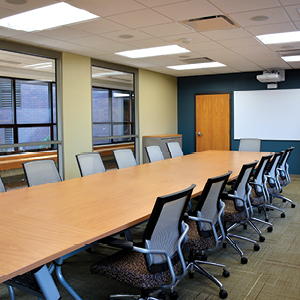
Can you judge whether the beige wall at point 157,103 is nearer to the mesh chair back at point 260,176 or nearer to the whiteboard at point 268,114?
the whiteboard at point 268,114

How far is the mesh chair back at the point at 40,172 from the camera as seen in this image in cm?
394

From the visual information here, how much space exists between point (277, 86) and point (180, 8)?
620cm

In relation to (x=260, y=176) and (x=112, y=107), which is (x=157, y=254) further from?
(x=112, y=107)

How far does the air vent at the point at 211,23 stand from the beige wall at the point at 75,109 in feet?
9.71

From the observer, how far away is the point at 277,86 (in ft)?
30.6

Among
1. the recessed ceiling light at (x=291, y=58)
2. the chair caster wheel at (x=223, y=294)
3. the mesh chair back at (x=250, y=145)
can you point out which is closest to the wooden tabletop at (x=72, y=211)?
the chair caster wheel at (x=223, y=294)

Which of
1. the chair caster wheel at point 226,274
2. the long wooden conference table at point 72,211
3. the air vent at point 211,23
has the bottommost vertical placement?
the chair caster wheel at point 226,274

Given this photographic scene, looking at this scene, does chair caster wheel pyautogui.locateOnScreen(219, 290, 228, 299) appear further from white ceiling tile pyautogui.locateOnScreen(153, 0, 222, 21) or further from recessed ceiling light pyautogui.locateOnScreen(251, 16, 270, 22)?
recessed ceiling light pyautogui.locateOnScreen(251, 16, 270, 22)

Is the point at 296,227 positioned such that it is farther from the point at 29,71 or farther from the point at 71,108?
the point at 29,71

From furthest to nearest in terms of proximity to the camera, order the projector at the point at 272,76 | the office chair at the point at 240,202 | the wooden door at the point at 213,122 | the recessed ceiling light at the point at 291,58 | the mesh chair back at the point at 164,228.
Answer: the wooden door at the point at 213,122
the projector at the point at 272,76
the recessed ceiling light at the point at 291,58
the office chair at the point at 240,202
the mesh chair back at the point at 164,228

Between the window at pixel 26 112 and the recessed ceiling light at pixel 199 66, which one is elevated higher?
the recessed ceiling light at pixel 199 66

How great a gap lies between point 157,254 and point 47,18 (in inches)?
139

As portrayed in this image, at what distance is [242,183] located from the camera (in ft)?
12.2

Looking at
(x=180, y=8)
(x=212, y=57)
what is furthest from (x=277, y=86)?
(x=180, y=8)
